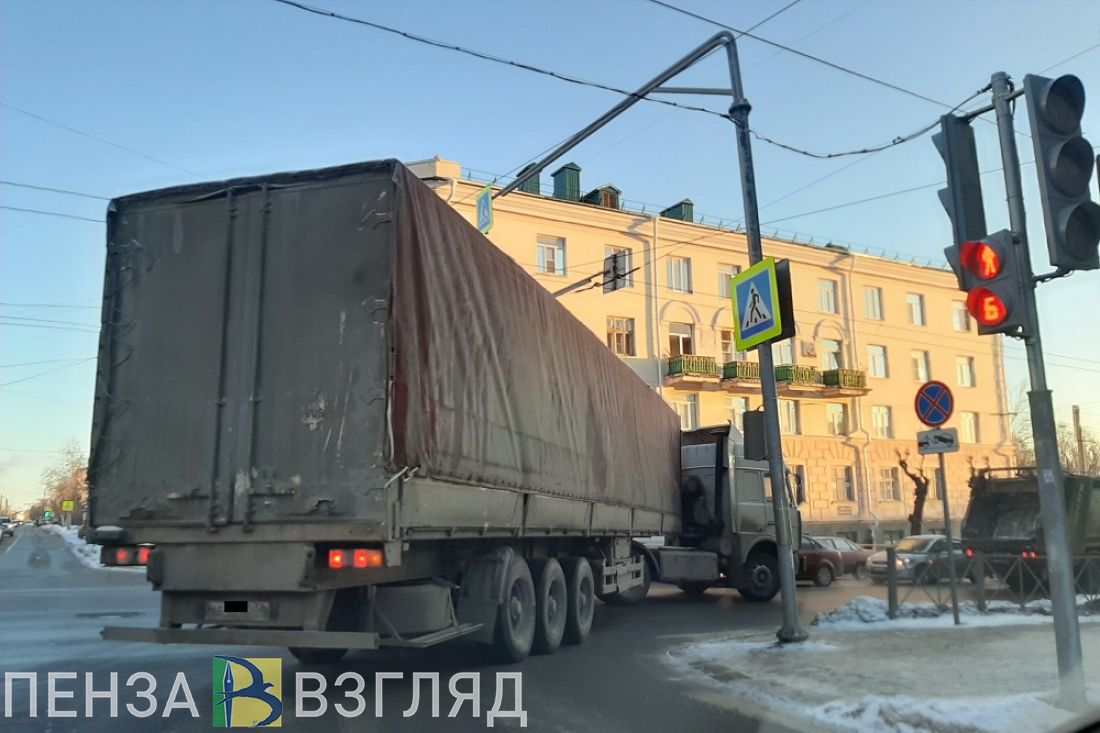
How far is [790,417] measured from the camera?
39.7 meters

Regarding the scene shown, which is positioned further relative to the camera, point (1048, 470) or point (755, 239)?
point (755, 239)

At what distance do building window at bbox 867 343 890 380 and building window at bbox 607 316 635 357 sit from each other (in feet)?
46.2

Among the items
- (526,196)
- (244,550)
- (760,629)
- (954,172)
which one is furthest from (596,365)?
(526,196)

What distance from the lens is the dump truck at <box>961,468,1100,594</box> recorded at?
13.3m

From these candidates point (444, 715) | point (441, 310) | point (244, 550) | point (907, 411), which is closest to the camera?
point (244, 550)

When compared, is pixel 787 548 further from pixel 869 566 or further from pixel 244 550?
pixel 869 566

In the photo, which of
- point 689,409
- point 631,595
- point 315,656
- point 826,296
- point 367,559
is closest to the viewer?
point 367,559

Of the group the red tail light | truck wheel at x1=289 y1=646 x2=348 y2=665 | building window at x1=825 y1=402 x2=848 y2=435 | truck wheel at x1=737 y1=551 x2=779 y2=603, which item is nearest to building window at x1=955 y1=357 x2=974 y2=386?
building window at x1=825 y1=402 x2=848 y2=435

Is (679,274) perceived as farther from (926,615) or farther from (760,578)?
(926,615)

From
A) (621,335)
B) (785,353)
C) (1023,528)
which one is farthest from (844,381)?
(1023,528)

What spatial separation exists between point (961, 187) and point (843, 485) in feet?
118

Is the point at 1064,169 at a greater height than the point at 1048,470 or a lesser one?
greater

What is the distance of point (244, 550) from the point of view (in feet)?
19.4

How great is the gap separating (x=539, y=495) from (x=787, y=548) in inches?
125
